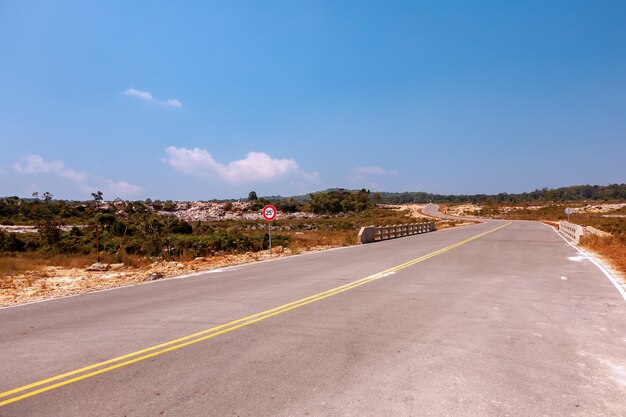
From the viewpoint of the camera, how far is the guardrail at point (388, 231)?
31.4 m

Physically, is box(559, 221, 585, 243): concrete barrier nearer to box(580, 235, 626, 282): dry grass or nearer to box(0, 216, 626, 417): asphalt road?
box(580, 235, 626, 282): dry grass

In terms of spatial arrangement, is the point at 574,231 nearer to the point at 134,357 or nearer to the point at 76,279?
the point at 76,279

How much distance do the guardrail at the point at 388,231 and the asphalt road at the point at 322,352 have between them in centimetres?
1957

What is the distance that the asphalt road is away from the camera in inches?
180

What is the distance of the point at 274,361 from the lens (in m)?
5.80

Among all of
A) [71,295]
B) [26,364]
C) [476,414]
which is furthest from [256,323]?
[71,295]

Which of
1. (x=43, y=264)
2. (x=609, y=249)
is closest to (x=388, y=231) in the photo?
(x=609, y=249)

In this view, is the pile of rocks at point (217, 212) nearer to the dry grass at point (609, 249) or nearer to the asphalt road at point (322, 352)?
the dry grass at point (609, 249)

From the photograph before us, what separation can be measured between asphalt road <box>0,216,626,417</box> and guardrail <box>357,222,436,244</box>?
19573 millimetres

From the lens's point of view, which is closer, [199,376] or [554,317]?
[199,376]

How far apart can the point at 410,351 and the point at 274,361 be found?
76.4 inches

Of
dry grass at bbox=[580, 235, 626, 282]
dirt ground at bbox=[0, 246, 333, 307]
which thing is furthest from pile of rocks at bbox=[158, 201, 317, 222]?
dirt ground at bbox=[0, 246, 333, 307]

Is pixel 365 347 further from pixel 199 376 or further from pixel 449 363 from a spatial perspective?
pixel 199 376

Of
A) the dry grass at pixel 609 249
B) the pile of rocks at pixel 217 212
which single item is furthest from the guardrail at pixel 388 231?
the pile of rocks at pixel 217 212
